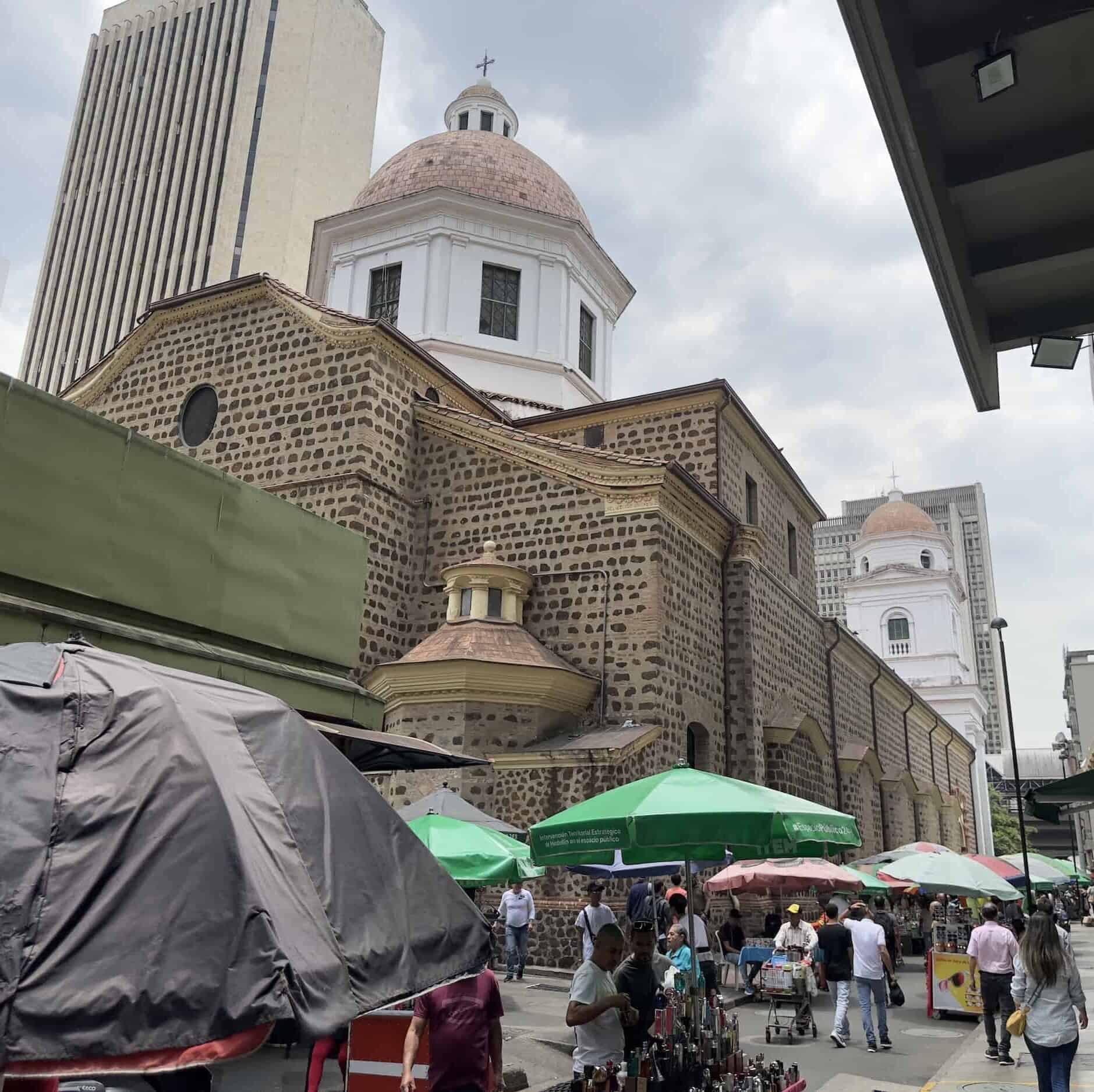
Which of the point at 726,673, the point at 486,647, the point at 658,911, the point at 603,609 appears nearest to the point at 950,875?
the point at 658,911

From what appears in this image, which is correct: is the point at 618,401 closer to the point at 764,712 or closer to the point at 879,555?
the point at 764,712

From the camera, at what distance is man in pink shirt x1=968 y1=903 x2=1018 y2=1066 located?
35.7 ft

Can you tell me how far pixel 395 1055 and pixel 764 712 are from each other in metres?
15.1

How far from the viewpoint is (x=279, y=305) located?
19.5m

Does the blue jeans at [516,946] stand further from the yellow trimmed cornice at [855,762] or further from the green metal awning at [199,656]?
the yellow trimmed cornice at [855,762]

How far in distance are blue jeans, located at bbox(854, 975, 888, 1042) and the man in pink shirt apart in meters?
1.05

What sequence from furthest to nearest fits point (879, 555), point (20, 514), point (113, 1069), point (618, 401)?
point (879, 555), point (618, 401), point (20, 514), point (113, 1069)

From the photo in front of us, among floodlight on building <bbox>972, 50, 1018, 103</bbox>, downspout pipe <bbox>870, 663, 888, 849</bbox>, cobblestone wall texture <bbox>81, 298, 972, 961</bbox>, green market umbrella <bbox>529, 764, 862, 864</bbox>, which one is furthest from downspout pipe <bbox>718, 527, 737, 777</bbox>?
floodlight on building <bbox>972, 50, 1018, 103</bbox>

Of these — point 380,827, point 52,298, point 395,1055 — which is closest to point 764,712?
point 395,1055

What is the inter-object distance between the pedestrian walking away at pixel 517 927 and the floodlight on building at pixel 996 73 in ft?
40.1

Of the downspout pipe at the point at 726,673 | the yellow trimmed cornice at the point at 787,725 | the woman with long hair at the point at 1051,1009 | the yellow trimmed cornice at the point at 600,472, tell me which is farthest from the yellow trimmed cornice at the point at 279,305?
the woman with long hair at the point at 1051,1009

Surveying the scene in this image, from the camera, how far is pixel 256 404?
63.1 feet

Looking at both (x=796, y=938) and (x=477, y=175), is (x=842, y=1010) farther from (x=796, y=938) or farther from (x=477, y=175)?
(x=477, y=175)

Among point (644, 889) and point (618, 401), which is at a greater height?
point (618, 401)
